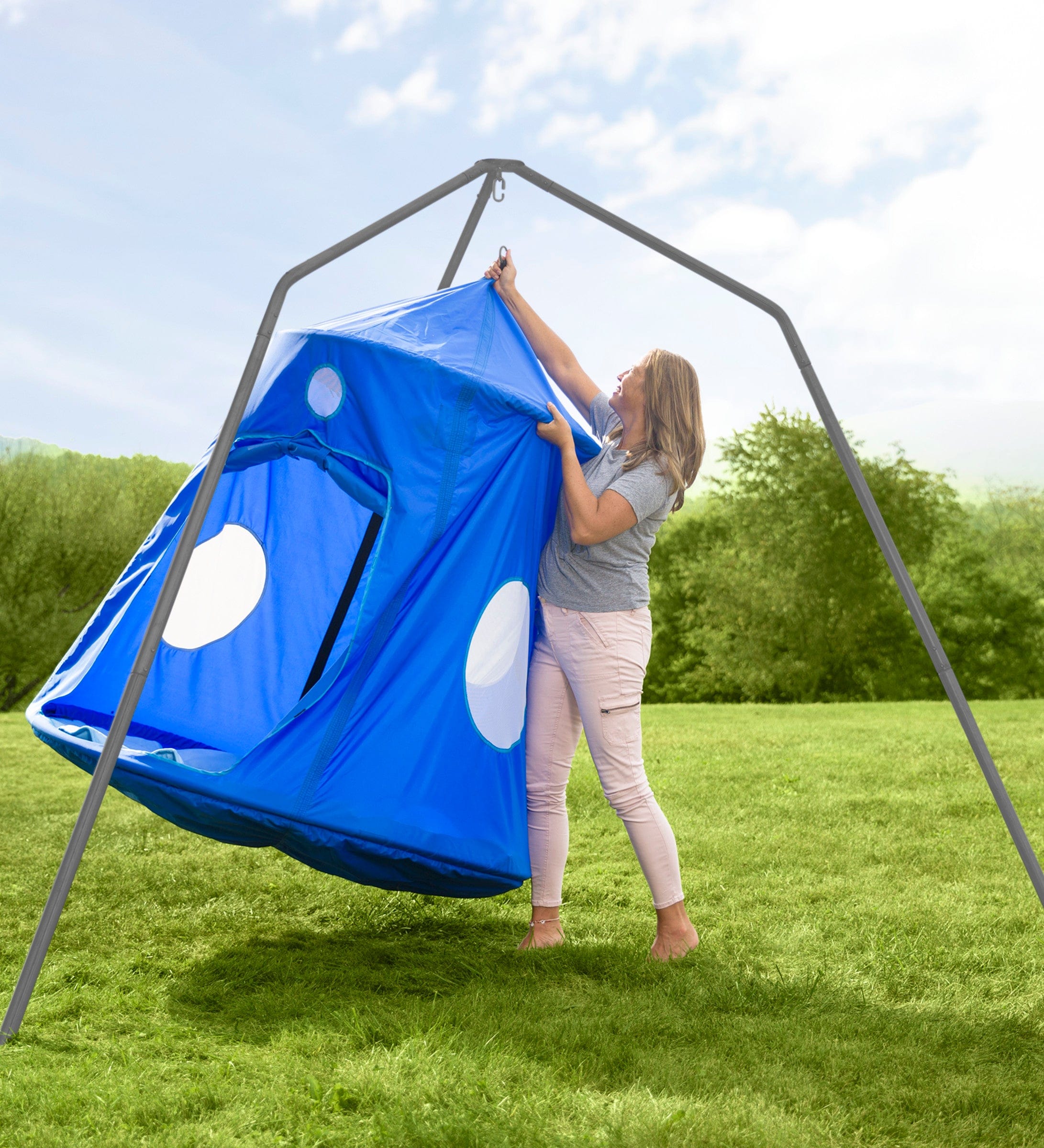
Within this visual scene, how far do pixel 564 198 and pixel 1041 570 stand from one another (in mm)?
23863

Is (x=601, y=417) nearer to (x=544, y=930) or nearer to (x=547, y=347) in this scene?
(x=547, y=347)

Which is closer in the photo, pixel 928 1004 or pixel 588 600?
pixel 928 1004

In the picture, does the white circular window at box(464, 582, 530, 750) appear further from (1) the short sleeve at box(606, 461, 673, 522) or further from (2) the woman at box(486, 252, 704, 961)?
(1) the short sleeve at box(606, 461, 673, 522)

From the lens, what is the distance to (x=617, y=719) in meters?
3.14

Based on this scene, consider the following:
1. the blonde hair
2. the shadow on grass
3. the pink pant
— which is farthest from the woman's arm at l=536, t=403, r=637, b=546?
the shadow on grass

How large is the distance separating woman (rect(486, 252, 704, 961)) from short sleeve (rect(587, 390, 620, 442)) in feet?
0.47

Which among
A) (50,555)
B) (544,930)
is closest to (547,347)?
(544,930)

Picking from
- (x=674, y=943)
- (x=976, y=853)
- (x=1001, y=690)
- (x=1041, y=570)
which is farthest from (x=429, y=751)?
(x=1041, y=570)

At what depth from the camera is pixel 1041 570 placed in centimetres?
2403

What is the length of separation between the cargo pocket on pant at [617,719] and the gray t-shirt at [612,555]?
0.90 ft

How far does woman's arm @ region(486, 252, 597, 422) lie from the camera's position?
353cm

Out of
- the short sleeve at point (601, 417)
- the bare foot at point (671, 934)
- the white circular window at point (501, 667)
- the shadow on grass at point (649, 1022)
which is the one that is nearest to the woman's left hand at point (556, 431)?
the short sleeve at point (601, 417)

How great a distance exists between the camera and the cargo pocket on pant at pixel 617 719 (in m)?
3.13

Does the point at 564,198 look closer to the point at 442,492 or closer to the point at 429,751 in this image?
the point at 442,492
